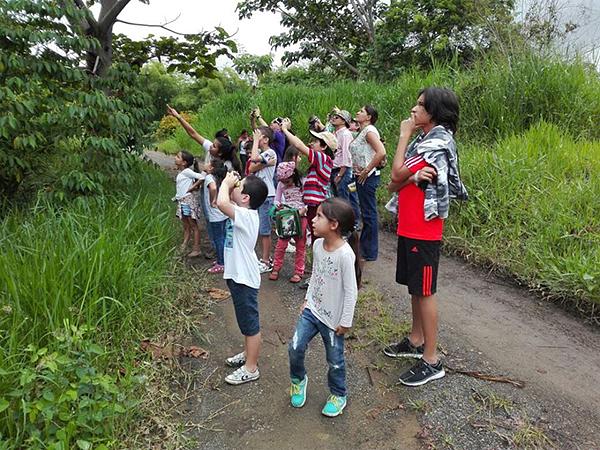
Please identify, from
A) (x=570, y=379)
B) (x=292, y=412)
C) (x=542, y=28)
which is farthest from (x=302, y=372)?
(x=542, y=28)

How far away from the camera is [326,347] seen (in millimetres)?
2590

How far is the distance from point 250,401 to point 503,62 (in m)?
6.65

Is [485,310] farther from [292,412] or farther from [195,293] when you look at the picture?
[195,293]

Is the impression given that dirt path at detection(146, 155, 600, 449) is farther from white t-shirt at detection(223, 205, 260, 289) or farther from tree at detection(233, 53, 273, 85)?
tree at detection(233, 53, 273, 85)

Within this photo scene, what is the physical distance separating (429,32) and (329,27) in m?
4.07

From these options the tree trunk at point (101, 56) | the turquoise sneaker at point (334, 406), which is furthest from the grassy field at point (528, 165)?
the tree trunk at point (101, 56)

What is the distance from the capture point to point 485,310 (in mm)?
3932

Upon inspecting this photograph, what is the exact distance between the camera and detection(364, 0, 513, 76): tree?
903cm

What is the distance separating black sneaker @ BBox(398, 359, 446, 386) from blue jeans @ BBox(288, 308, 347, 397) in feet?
1.59

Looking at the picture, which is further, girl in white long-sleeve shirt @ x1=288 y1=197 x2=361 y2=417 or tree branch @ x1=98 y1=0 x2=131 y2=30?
tree branch @ x1=98 y1=0 x2=131 y2=30

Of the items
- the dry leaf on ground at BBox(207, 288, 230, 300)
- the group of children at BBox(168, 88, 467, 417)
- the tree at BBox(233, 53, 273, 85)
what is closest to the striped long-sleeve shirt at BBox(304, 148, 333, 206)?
the dry leaf on ground at BBox(207, 288, 230, 300)

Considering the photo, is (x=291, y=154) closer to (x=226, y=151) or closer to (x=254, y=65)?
(x=226, y=151)

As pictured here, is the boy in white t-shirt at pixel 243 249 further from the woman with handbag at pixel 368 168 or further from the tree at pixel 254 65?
the tree at pixel 254 65

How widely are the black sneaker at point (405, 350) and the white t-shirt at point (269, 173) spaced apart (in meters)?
2.30
